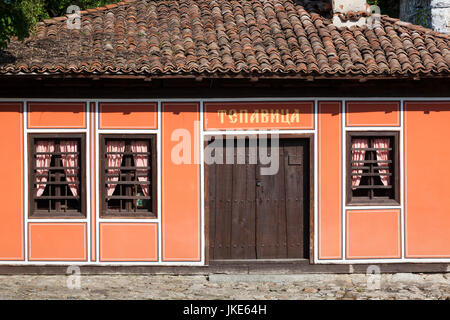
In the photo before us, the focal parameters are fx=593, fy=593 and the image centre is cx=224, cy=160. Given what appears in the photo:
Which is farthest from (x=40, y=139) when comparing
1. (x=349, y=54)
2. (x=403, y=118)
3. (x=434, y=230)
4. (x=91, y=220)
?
(x=434, y=230)

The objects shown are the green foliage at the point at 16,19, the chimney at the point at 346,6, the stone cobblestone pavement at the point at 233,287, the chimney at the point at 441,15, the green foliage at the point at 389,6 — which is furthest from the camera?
the green foliage at the point at 389,6

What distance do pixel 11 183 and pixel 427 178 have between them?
739 centimetres

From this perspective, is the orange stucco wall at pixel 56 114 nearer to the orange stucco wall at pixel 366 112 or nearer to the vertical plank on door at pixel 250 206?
the vertical plank on door at pixel 250 206

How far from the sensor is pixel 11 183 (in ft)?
34.1

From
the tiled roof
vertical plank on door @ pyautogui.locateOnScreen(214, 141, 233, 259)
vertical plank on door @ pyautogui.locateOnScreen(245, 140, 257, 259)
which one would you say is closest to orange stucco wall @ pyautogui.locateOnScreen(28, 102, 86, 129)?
the tiled roof

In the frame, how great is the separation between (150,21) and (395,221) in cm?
608

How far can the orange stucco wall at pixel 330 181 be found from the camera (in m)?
10.5

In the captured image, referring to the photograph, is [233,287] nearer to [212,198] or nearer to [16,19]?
[212,198]

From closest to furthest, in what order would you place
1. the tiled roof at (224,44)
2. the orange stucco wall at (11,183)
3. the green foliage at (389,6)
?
the tiled roof at (224,44)
the orange stucco wall at (11,183)
the green foliage at (389,6)

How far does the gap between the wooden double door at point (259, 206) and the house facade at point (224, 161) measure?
2 centimetres

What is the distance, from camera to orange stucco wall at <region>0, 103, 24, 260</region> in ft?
33.9

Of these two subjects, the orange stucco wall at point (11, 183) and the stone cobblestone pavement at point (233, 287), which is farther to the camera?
the orange stucco wall at point (11, 183)

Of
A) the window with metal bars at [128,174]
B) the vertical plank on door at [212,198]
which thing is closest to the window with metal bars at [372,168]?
the vertical plank on door at [212,198]

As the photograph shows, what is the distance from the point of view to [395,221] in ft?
34.8
